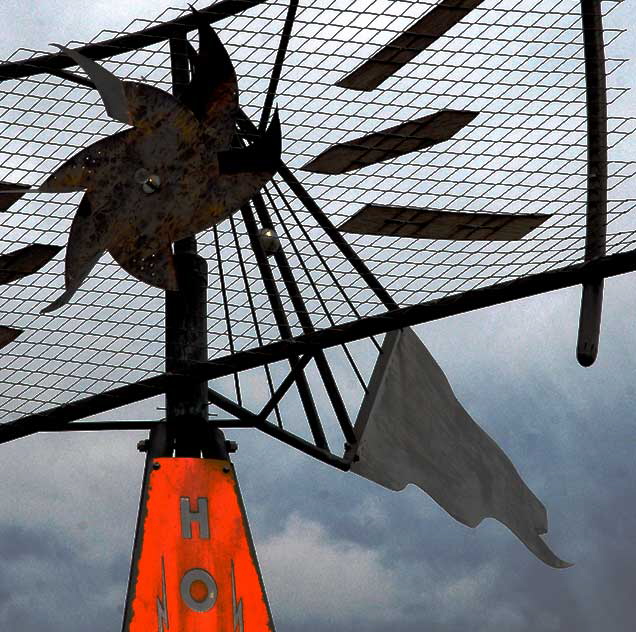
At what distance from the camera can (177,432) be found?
518 cm

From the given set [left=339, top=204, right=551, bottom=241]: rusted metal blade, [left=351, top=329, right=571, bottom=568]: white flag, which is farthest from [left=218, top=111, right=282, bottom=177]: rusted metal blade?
[left=351, top=329, right=571, bottom=568]: white flag

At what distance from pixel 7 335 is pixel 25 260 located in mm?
426

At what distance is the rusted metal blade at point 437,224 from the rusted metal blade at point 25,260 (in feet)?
4.09

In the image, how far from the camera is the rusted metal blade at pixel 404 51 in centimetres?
515

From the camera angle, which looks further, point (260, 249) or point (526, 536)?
point (526, 536)

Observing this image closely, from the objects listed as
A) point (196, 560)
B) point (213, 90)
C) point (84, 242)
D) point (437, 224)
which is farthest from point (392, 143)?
point (196, 560)

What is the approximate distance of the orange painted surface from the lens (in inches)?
187

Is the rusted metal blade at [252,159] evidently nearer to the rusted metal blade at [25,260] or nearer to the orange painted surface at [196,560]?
the rusted metal blade at [25,260]

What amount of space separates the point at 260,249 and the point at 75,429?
41.3 inches

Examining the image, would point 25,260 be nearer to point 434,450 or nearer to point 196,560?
point 196,560

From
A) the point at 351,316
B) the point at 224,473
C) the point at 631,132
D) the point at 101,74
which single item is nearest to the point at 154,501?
the point at 224,473

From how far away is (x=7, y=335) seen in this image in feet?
17.4

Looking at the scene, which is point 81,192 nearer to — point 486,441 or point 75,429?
point 75,429

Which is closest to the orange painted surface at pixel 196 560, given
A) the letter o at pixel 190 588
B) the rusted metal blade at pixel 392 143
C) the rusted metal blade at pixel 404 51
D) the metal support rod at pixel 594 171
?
the letter o at pixel 190 588
